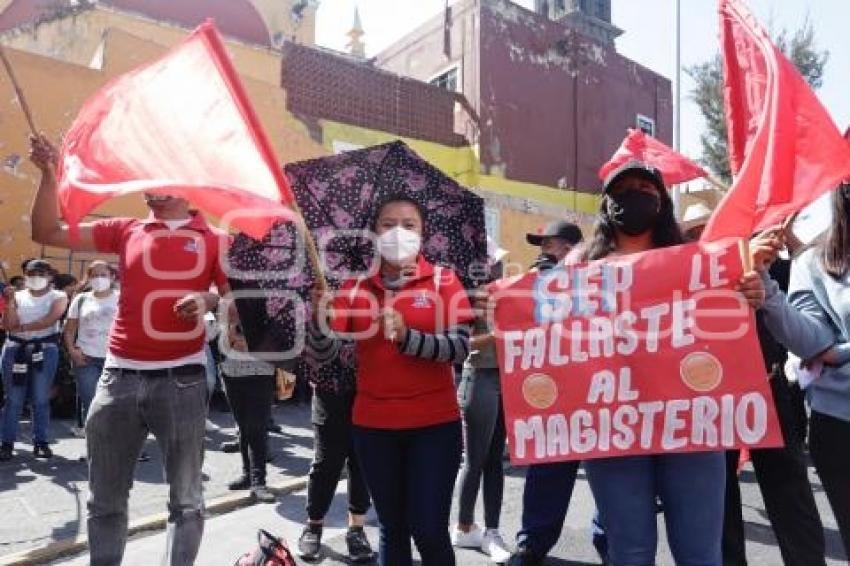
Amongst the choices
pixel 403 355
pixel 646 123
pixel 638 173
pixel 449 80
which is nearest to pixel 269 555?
pixel 403 355

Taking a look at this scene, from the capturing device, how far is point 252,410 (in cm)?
585

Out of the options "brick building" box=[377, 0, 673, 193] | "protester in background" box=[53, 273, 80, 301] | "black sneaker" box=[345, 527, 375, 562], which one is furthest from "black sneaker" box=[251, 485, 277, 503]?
"brick building" box=[377, 0, 673, 193]

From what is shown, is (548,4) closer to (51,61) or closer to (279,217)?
(51,61)

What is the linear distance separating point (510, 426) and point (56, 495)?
433 cm

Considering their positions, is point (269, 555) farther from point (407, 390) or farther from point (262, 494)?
point (262, 494)

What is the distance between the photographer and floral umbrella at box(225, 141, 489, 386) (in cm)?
344

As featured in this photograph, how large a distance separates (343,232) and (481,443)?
5.26ft

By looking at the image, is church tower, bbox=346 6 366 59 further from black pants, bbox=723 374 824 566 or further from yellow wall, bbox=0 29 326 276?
black pants, bbox=723 374 824 566

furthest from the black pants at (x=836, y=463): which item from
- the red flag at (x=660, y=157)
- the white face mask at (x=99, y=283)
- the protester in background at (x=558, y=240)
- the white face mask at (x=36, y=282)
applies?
the white face mask at (x=36, y=282)

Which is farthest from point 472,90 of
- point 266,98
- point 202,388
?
point 202,388

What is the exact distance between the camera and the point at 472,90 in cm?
1984

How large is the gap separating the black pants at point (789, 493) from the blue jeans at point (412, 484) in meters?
1.56

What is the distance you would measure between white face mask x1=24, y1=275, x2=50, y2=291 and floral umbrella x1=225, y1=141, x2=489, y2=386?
15.7ft

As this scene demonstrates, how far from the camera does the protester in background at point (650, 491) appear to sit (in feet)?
8.24
